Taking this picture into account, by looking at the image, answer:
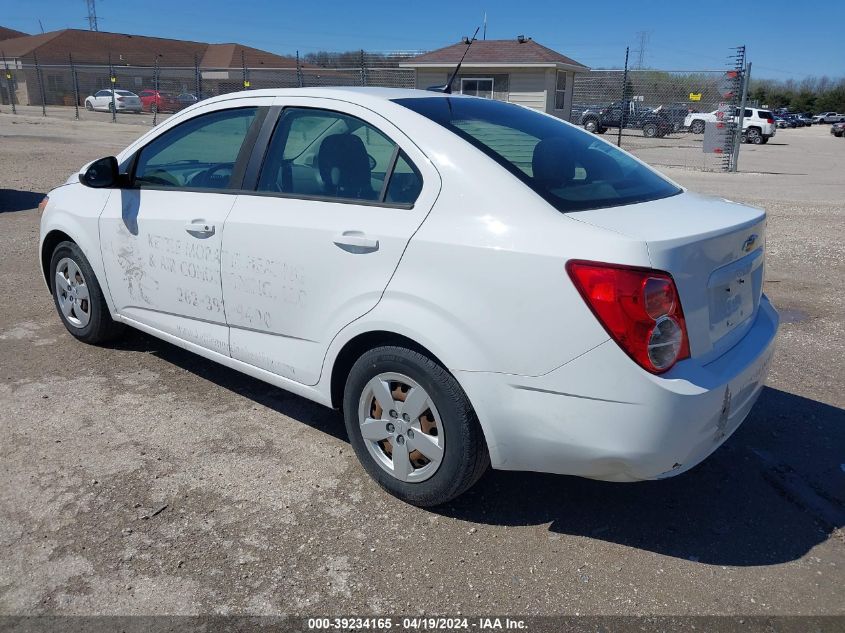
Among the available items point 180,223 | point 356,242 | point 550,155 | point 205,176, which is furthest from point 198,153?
point 550,155

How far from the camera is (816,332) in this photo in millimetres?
5473

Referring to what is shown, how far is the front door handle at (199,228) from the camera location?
3638 millimetres

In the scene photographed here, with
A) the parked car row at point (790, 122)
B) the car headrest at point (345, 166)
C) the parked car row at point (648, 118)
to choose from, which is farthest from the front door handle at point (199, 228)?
the parked car row at point (790, 122)

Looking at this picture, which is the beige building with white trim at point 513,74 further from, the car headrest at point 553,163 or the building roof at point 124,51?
the building roof at point 124,51

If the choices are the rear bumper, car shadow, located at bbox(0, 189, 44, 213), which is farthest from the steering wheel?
car shadow, located at bbox(0, 189, 44, 213)

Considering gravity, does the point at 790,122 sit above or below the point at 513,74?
below

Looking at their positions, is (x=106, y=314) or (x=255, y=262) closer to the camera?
(x=255, y=262)

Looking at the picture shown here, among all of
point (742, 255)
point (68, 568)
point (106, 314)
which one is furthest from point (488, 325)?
point (106, 314)

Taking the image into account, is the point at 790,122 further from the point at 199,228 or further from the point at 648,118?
the point at 199,228

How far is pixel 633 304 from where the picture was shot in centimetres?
244

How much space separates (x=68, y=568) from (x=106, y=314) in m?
2.25

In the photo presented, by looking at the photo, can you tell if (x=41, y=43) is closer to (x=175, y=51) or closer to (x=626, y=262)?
(x=175, y=51)

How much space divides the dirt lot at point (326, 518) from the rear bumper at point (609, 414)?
1.48ft

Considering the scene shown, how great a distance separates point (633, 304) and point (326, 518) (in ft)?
5.20
